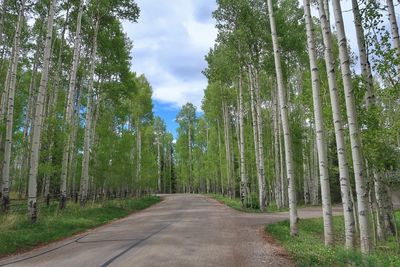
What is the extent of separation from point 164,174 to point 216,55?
2069 inches

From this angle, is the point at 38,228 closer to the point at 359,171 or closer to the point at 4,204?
the point at 4,204

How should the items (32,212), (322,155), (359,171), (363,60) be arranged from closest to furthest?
(359,171) < (322,155) < (363,60) < (32,212)

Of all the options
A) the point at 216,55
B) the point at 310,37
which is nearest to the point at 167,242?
the point at 310,37

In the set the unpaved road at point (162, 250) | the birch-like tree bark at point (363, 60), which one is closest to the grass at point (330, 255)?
the unpaved road at point (162, 250)

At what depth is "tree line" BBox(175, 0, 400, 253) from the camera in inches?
309

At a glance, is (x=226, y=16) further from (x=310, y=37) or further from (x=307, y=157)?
(x=307, y=157)

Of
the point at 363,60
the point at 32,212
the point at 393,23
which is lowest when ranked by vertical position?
the point at 32,212

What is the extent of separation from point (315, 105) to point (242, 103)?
16344 millimetres

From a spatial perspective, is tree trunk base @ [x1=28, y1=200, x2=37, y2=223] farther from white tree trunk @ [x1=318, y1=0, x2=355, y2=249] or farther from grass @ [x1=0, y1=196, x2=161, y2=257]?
white tree trunk @ [x1=318, y1=0, x2=355, y2=249]

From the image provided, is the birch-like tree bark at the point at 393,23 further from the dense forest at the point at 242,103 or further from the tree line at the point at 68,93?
the tree line at the point at 68,93

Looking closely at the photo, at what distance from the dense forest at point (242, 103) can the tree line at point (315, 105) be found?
5 cm

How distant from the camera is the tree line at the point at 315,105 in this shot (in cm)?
784

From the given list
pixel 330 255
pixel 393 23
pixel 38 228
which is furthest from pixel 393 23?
pixel 38 228

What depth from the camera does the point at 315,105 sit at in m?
9.02
